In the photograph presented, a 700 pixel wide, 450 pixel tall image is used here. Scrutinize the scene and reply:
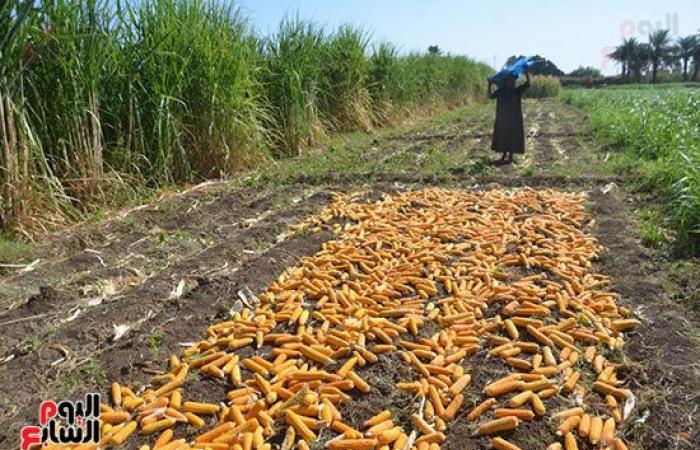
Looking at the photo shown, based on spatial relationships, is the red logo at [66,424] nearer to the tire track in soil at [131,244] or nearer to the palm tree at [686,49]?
the tire track in soil at [131,244]

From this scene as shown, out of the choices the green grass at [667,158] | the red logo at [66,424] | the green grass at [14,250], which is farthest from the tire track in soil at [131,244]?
the green grass at [667,158]

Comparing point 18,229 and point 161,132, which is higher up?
point 161,132

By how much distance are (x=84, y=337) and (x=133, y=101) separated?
4.01 metres

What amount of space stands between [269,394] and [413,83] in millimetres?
16657

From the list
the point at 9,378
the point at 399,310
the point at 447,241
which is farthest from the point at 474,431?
the point at 447,241

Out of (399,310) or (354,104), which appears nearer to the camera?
(399,310)

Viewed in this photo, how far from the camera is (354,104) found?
13664 millimetres

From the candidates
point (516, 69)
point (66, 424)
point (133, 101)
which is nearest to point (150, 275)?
point (66, 424)

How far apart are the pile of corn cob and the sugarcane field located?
2cm

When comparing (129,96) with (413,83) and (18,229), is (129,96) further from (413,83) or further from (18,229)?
(413,83)

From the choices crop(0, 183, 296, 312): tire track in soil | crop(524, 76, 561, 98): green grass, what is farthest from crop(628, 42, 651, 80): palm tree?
crop(0, 183, 296, 312): tire track in soil

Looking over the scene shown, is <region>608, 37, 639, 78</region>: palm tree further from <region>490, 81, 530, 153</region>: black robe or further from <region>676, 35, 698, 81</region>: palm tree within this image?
<region>490, 81, 530, 153</region>: black robe

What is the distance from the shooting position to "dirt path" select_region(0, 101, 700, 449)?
2848mm

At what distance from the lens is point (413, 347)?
3.16 meters
